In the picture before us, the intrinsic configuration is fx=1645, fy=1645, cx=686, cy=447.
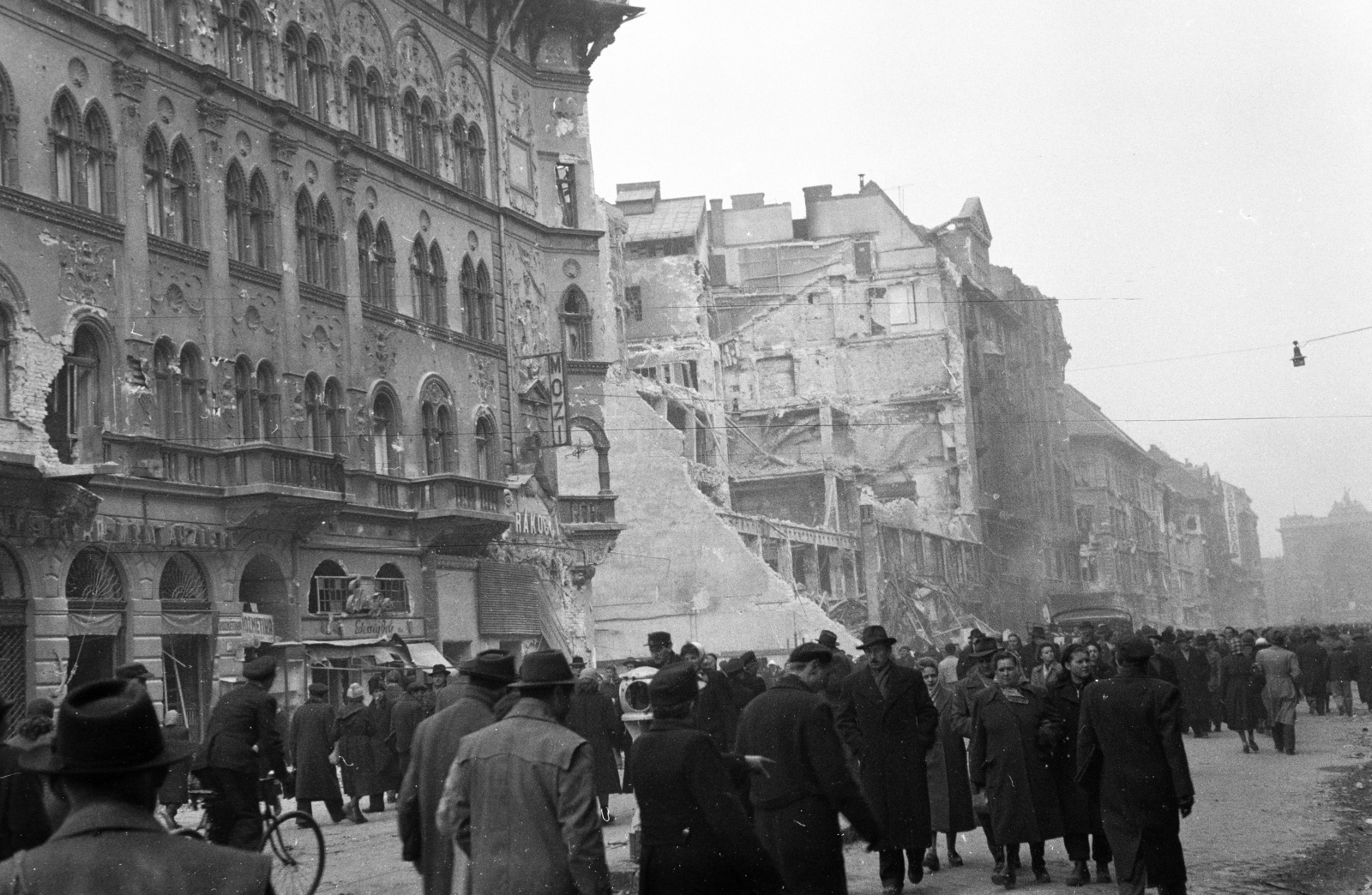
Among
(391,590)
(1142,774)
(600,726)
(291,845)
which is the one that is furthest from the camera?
(391,590)

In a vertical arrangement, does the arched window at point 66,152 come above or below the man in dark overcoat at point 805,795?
above

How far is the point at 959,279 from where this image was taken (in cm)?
7531

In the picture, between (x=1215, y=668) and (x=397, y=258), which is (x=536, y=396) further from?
(x=1215, y=668)

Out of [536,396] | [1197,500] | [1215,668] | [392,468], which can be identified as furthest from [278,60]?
[1197,500]

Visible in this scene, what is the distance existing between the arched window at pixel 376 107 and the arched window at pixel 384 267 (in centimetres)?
171

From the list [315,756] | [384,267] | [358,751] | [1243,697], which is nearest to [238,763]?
[315,756]

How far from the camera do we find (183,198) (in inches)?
1064

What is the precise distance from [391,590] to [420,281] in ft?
22.1

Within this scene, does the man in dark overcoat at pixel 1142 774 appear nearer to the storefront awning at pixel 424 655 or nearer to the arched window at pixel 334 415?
the storefront awning at pixel 424 655

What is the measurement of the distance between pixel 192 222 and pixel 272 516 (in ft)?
16.5

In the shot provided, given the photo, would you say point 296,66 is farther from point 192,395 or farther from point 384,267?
point 192,395

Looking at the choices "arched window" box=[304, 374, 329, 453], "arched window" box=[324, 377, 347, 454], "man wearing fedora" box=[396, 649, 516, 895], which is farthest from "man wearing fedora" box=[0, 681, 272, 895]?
"arched window" box=[324, 377, 347, 454]

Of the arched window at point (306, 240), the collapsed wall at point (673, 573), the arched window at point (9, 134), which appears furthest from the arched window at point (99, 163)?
the collapsed wall at point (673, 573)

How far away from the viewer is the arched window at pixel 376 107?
3288 cm
